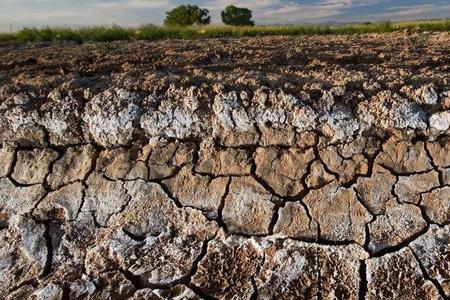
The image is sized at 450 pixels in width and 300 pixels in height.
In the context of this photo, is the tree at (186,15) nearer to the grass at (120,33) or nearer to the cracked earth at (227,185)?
the grass at (120,33)

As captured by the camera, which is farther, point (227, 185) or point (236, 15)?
point (236, 15)

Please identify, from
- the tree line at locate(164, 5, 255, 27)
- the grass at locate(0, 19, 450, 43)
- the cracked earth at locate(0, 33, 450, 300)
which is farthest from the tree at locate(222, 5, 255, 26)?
the cracked earth at locate(0, 33, 450, 300)

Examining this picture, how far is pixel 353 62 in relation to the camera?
435 cm

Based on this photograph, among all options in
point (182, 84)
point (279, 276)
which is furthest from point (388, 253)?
point (182, 84)

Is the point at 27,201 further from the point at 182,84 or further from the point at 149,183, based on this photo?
the point at 182,84

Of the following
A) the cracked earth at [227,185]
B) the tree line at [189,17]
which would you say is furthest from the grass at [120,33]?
the tree line at [189,17]

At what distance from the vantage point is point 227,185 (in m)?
3.19

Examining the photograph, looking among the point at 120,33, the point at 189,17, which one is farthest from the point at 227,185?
the point at 189,17

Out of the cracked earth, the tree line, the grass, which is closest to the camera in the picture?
the cracked earth

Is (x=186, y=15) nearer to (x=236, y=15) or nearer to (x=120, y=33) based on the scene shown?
(x=236, y=15)

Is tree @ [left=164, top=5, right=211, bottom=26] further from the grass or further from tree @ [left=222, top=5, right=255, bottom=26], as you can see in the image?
the grass

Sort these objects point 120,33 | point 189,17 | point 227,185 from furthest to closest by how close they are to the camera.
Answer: point 189,17
point 120,33
point 227,185

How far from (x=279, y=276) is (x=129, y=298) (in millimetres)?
743

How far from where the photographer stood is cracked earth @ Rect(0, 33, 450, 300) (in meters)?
2.81
